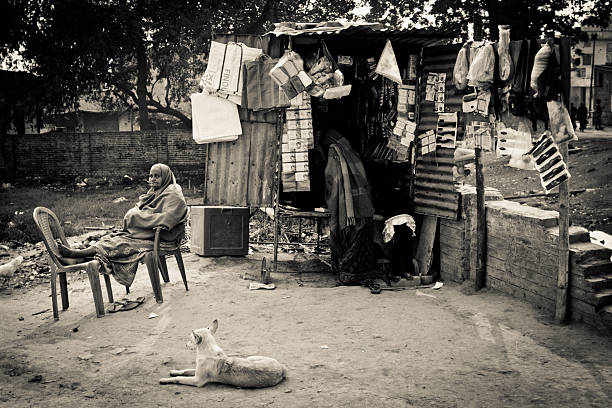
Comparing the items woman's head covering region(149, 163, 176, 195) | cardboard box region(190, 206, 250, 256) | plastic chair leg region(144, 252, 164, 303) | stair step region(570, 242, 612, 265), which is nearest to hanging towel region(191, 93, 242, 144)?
woman's head covering region(149, 163, 176, 195)

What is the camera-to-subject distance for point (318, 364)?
5016 millimetres

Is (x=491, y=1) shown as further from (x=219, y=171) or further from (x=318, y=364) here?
(x=318, y=364)

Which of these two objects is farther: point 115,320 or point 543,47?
point 115,320

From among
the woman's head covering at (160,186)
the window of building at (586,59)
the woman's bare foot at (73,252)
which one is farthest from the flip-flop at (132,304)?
the window of building at (586,59)

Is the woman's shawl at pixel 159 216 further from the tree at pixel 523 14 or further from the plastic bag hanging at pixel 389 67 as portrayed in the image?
the tree at pixel 523 14

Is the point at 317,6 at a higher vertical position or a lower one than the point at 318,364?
higher

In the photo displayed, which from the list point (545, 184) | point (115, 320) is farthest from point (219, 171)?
point (545, 184)

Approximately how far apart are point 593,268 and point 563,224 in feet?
1.54

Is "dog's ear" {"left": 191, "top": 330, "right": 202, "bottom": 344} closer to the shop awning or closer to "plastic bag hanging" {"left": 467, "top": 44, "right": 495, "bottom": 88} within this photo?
"plastic bag hanging" {"left": 467, "top": 44, "right": 495, "bottom": 88}

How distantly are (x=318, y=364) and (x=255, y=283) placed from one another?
2.75m

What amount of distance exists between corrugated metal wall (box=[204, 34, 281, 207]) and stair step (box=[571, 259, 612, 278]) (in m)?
3.98

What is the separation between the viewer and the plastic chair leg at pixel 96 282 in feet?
20.7

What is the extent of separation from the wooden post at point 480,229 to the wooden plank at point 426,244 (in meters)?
0.92

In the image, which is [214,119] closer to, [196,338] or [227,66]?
[227,66]
